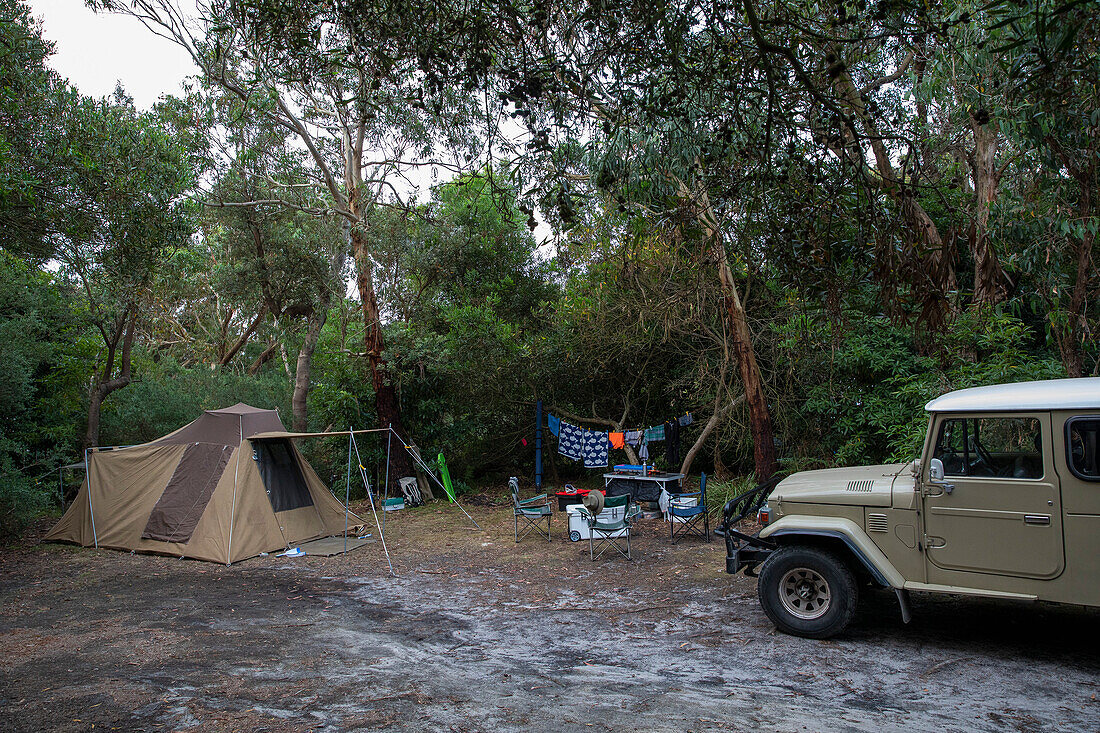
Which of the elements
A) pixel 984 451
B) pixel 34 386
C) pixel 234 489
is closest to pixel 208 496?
pixel 234 489

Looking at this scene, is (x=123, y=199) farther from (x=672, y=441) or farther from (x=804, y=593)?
(x=672, y=441)

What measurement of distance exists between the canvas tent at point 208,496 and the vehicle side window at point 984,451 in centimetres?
807

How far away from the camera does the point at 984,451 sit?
4965mm

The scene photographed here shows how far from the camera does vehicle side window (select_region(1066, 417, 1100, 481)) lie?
14.4 ft

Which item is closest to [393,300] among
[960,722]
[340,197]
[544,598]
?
[340,197]

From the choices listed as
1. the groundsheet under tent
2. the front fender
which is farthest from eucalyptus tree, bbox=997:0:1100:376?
the groundsheet under tent

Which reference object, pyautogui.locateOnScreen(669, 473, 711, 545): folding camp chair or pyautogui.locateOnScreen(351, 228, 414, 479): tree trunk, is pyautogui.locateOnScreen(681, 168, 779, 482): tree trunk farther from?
pyautogui.locateOnScreen(351, 228, 414, 479): tree trunk

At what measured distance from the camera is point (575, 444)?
12.9 meters

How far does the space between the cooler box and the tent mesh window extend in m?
4.02

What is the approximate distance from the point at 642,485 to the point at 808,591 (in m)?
6.05

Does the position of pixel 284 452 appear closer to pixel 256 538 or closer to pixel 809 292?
pixel 256 538

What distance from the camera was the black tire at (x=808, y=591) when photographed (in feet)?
16.5

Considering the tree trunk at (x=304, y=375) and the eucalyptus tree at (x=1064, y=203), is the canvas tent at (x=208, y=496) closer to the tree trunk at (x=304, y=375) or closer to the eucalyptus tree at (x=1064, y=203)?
the tree trunk at (x=304, y=375)

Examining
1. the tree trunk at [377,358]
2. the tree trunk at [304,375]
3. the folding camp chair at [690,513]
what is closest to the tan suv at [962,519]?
the folding camp chair at [690,513]
